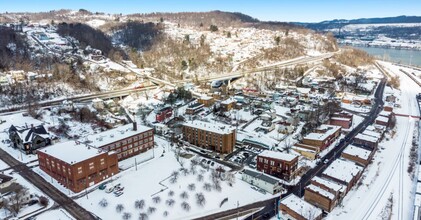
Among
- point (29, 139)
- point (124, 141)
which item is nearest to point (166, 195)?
point (124, 141)

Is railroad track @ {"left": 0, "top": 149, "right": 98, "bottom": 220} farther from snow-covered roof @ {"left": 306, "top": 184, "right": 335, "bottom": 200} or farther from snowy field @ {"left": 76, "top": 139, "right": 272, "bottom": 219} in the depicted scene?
snow-covered roof @ {"left": 306, "top": 184, "right": 335, "bottom": 200}

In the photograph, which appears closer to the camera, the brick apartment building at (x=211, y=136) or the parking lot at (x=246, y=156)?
the parking lot at (x=246, y=156)

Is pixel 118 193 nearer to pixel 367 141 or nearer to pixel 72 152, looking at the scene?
pixel 72 152

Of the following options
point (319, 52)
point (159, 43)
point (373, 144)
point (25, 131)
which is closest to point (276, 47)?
point (319, 52)

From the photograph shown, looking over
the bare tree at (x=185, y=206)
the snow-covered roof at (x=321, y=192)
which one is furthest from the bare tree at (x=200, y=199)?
the snow-covered roof at (x=321, y=192)

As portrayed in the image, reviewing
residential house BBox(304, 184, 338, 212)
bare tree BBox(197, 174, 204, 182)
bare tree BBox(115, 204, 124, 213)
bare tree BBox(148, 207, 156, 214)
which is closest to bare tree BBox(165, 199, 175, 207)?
bare tree BBox(148, 207, 156, 214)

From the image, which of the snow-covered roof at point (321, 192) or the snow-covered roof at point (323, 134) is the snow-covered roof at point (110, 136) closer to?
the snow-covered roof at point (321, 192)

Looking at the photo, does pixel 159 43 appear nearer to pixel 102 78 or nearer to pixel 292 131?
pixel 102 78
